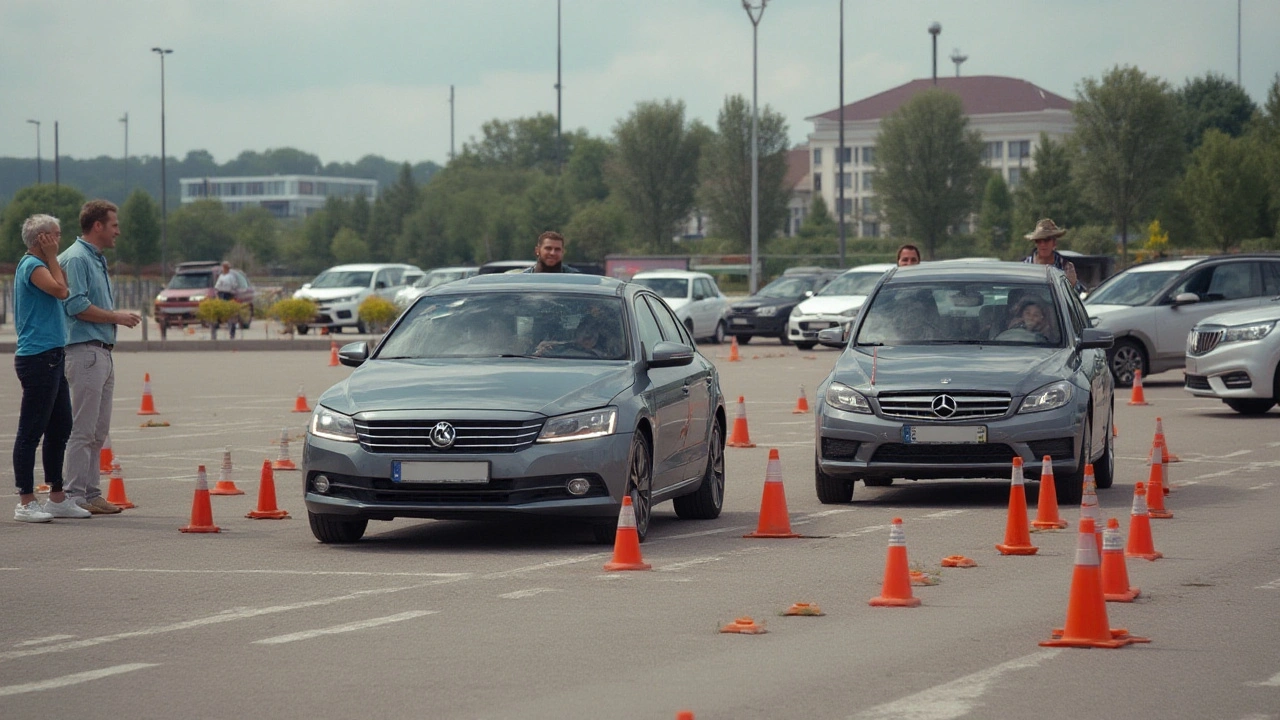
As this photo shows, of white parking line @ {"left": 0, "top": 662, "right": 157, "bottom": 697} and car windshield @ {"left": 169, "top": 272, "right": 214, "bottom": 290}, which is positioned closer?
white parking line @ {"left": 0, "top": 662, "right": 157, "bottom": 697}

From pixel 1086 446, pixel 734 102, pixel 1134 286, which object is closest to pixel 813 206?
pixel 734 102

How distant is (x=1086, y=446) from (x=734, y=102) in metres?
91.0

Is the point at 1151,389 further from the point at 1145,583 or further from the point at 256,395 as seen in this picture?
the point at 1145,583

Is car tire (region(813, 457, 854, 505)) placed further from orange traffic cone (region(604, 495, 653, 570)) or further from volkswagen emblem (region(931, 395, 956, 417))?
orange traffic cone (region(604, 495, 653, 570))

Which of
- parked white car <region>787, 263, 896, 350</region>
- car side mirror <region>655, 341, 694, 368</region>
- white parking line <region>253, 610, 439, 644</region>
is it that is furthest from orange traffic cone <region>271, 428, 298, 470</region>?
parked white car <region>787, 263, 896, 350</region>

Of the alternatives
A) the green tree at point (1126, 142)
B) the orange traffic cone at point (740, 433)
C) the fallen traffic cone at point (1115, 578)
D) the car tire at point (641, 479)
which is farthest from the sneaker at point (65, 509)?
the green tree at point (1126, 142)

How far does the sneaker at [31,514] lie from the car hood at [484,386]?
7.91 ft

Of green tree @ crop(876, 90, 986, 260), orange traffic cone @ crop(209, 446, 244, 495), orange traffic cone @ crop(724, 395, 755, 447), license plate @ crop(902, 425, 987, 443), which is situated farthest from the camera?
green tree @ crop(876, 90, 986, 260)

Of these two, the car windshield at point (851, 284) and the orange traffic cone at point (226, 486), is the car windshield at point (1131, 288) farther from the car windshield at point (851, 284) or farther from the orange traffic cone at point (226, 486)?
the orange traffic cone at point (226, 486)

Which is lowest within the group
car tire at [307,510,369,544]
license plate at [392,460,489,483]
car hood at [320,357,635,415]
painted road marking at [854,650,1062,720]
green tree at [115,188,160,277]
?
painted road marking at [854,650,1062,720]

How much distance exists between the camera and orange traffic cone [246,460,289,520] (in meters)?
12.6

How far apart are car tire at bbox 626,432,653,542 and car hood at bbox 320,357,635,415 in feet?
1.08

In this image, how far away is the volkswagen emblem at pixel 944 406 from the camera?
12.9 metres

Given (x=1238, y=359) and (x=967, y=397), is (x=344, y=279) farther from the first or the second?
(x=967, y=397)
